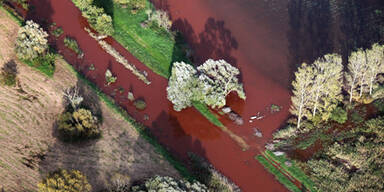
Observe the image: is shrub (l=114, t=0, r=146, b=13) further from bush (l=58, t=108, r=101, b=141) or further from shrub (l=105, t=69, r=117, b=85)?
bush (l=58, t=108, r=101, b=141)

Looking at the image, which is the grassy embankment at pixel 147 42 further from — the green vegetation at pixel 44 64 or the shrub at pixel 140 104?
the green vegetation at pixel 44 64

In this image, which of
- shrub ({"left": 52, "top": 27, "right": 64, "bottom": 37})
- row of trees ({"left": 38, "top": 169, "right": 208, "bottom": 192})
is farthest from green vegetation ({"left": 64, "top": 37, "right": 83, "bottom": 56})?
row of trees ({"left": 38, "top": 169, "right": 208, "bottom": 192})

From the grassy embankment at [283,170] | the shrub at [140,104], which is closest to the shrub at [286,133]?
the grassy embankment at [283,170]

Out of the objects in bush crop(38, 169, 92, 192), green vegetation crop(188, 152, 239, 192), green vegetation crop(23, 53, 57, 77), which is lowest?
bush crop(38, 169, 92, 192)

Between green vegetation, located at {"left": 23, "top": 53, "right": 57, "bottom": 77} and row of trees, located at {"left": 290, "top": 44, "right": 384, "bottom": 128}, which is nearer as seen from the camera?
Answer: row of trees, located at {"left": 290, "top": 44, "right": 384, "bottom": 128}

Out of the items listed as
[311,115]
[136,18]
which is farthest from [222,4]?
[311,115]

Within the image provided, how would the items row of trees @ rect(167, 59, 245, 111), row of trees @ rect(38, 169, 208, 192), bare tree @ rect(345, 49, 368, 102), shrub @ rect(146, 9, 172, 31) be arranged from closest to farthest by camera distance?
row of trees @ rect(38, 169, 208, 192) < bare tree @ rect(345, 49, 368, 102) < row of trees @ rect(167, 59, 245, 111) < shrub @ rect(146, 9, 172, 31)
